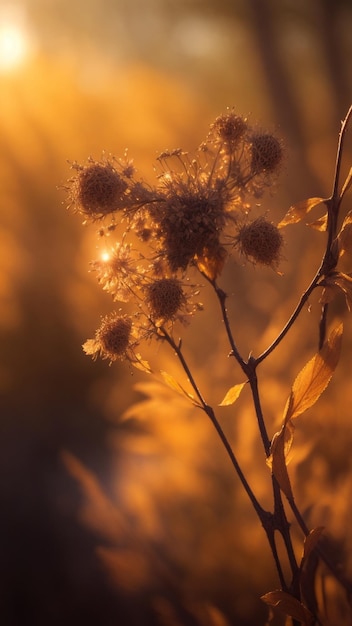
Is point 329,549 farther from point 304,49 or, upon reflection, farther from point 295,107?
point 304,49

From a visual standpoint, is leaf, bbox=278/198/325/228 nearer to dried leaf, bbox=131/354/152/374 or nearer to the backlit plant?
the backlit plant

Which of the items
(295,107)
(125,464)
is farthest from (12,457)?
(295,107)

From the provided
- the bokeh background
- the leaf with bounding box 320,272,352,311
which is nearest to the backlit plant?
the leaf with bounding box 320,272,352,311

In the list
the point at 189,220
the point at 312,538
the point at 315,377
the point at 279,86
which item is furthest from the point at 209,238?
the point at 279,86

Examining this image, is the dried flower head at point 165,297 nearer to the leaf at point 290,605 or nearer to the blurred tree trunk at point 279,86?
the leaf at point 290,605

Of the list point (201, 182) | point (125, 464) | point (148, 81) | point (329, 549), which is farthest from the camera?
point (148, 81)
